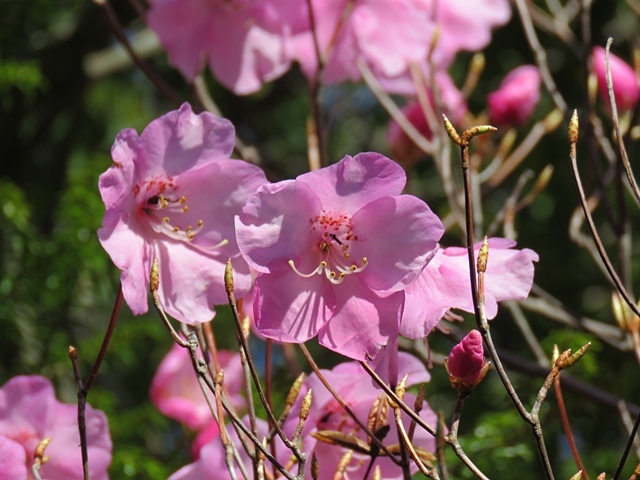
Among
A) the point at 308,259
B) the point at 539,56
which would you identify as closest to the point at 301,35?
the point at 539,56

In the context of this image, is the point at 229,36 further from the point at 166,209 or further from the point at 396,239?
the point at 396,239

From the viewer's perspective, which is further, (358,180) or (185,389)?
(185,389)

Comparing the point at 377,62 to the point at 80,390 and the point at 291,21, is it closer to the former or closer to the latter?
the point at 291,21

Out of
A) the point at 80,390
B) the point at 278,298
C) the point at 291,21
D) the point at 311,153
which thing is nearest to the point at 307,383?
the point at 278,298

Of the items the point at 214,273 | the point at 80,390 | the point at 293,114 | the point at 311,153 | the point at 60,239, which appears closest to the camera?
the point at 80,390

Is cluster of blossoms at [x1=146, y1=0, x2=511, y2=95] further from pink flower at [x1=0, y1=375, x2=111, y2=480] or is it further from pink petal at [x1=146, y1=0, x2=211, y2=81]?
pink flower at [x1=0, y1=375, x2=111, y2=480]

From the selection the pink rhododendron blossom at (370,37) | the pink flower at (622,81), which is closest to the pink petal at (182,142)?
the pink rhododendron blossom at (370,37)

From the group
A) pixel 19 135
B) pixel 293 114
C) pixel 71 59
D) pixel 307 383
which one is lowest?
pixel 293 114
